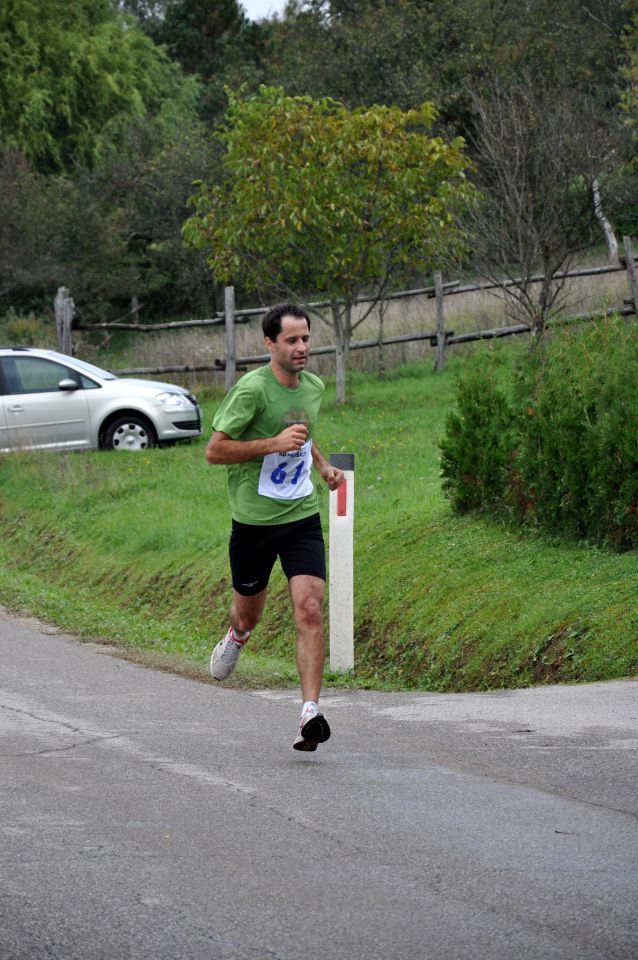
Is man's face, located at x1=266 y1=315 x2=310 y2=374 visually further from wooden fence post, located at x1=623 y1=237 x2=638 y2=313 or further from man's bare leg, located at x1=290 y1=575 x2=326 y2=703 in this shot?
wooden fence post, located at x1=623 y1=237 x2=638 y2=313

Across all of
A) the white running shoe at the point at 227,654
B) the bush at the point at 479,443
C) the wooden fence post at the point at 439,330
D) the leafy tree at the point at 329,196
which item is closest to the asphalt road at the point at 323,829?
the white running shoe at the point at 227,654

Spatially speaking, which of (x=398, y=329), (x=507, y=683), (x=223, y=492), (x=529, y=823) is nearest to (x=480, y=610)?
(x=507, y=683)

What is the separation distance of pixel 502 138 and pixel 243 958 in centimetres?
2161

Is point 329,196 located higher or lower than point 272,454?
higher

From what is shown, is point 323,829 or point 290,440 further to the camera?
point 290,440

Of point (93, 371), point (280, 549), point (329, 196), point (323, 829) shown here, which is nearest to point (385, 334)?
point (329, 196)

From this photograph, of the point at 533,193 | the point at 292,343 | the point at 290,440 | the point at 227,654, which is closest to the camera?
the point at 290,440

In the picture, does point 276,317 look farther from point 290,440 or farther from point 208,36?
point 208,36

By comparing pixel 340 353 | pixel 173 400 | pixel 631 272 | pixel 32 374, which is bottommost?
pixel 173 400

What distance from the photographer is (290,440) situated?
681cm

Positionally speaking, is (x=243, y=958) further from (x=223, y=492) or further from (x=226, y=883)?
(x=223, y=492)

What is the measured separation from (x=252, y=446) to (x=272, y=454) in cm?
19

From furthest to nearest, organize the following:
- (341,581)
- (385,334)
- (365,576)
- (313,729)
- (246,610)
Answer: (385,334) → (365,576) → (341,581) → (246,610) → (313,729)

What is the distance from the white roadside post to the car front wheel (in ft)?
40.3
